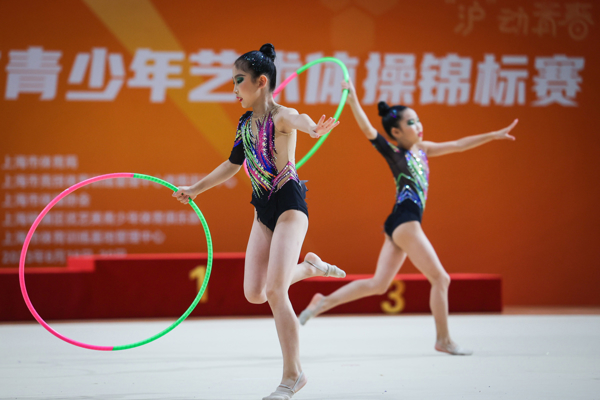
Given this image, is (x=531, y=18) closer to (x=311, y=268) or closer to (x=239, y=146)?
(x=311, y=268)

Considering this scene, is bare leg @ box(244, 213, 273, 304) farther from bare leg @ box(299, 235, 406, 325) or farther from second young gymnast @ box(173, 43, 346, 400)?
bare leg @ box(299, 235, 406, 325)

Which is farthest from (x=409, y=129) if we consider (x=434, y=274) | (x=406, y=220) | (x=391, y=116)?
(x=434, y=274)

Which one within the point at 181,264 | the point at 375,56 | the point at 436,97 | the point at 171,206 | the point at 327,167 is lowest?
the point at 181,264

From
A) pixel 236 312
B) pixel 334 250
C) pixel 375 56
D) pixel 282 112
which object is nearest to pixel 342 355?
pixel 282 112

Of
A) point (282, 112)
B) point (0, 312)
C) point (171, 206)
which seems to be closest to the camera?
point (282, 112)

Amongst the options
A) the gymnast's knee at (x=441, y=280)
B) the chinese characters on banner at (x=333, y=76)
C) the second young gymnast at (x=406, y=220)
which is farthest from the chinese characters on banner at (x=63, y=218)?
the gymnast's knee at (x=441, y=280)

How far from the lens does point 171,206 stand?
273 inches

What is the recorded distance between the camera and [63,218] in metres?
6.83

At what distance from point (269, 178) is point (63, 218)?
461 cm

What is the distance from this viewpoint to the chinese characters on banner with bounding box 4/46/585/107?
22.4ft

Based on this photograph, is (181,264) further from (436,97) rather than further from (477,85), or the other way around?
→ (477,85)

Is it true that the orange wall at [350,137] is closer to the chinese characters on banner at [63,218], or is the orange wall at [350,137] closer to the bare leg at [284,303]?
the chinese characters on banner at [63,218]

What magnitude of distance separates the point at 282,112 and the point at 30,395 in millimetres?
1699

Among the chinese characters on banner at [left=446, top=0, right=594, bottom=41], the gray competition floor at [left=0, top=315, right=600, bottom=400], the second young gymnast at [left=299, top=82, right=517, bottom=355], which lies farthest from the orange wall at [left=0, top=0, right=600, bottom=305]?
the second young gymnast at [left=299, top=82, right=517, bottom=355]
